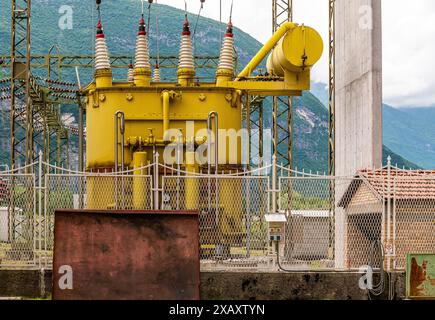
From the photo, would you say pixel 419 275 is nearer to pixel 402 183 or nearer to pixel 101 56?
pixel 402 183

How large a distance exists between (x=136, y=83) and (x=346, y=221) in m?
7.64

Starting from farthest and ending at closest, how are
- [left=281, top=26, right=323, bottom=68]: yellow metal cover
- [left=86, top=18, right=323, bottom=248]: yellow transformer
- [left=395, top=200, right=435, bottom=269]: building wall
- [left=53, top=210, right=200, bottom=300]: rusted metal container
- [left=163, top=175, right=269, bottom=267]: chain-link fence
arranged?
1. [left=281, top=26, right=323, bottom=68]: yellow metal cover
2. [left=86, top=18, right=323, bottom=248]: yellow transformer
3. [left=395, top=200, right=435, bottom=269]: building wall
4. [left=163, top=175, right=269, bottom=267]: chain-link fence
5. [left=53, top=210, right=200, bottom=300]: rusted metal container

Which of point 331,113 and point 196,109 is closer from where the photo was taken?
point 196,109

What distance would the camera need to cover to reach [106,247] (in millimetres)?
16781

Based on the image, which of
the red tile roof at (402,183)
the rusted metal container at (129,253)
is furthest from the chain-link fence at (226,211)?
the red tile roof at (402,183)

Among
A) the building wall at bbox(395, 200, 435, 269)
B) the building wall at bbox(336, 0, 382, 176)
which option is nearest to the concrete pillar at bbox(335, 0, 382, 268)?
the building wall at bbox(336, 0, 382, 176)

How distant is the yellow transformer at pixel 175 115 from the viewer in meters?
23.8

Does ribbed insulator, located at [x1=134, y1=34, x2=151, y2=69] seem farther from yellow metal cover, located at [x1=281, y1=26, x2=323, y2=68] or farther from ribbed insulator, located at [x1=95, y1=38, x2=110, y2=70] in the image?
yellow metal cover, located at [x1=281, y1=26, x2=323, y2=68]

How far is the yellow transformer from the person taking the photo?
23781 mm

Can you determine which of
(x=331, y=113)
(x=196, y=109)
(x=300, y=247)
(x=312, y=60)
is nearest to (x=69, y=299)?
(x=300, y=247)

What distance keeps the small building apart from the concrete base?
95 cm
